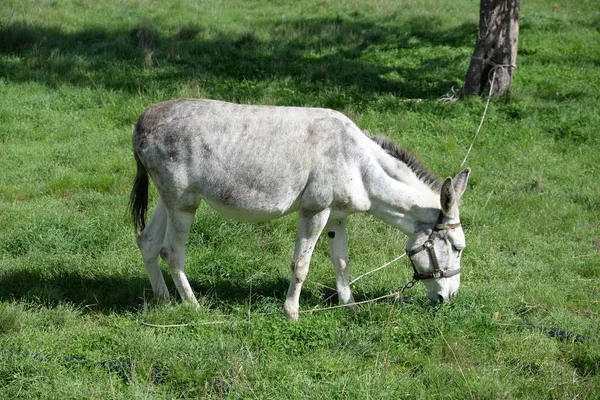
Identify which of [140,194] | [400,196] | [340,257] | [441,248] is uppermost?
[400,196]

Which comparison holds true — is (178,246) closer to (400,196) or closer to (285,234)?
(285,234)

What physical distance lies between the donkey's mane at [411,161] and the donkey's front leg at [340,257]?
78 cm

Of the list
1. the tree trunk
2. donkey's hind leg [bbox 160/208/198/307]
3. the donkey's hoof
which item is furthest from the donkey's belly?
the tree trunk

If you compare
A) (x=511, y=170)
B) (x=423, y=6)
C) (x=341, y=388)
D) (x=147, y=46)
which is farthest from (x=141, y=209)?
(x=423, y=6)

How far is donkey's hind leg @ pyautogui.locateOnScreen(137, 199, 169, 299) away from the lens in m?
6.36

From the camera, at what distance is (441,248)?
609cm

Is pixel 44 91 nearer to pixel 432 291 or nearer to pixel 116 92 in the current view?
pixel 116 92

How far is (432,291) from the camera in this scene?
6254mm

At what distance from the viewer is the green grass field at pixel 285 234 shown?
5.16m

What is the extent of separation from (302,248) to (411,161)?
4.04ft

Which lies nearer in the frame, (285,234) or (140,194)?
(140,194)

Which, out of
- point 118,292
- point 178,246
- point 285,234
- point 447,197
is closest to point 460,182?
point 447,197

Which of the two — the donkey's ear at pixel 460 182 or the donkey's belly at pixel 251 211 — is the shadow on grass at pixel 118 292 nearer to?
the donkey's belly at pixel 251 211

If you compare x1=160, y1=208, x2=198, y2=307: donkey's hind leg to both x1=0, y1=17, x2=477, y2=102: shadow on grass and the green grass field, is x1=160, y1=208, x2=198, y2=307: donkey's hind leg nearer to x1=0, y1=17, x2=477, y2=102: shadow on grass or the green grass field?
the green grass field
